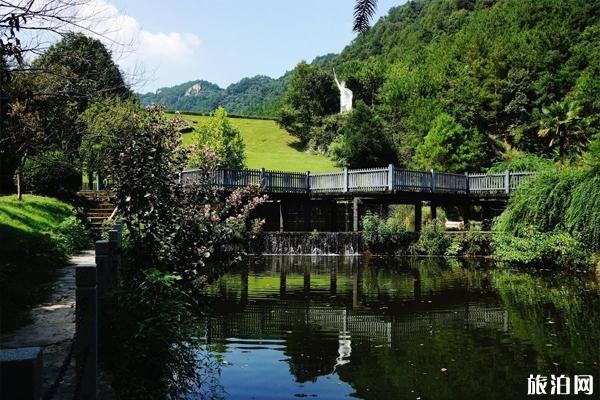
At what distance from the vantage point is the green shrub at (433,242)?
26.1 meters

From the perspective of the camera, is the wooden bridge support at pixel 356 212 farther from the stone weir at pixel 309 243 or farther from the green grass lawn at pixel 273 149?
the green grass lawn at pixel 273 149

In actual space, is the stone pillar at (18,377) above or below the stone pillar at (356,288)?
above

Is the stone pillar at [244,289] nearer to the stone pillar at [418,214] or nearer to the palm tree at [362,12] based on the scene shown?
the palm tree at [362,12]

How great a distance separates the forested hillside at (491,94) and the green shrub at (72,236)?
1145 inches

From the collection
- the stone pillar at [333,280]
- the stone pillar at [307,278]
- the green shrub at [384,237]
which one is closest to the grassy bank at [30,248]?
the stone pillar at [307,278]

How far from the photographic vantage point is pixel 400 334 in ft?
35.2

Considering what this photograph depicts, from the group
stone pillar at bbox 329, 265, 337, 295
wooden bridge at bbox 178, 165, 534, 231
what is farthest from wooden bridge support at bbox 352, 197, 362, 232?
stone pillar at bbox 329, 265, 337, 295

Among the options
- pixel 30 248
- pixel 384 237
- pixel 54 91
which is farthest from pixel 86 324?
pixel 384 237

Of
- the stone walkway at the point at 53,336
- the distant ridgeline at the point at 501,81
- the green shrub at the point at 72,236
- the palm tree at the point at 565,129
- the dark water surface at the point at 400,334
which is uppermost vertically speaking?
the distant ridgeline at the point at 501,81

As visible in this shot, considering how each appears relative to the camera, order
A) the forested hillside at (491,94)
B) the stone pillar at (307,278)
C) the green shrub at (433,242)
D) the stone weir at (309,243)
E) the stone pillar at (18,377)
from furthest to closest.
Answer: the forested hillside at (491,94) → the stone weir at (309,243) → the green shrub at (433,242) → the stone pillar at (307,278) → the stone pillar at (18,377)

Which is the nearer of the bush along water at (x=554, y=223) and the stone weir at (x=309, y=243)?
the bush along water at (x=554, y=223)

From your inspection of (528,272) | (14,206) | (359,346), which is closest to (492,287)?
(528,272)

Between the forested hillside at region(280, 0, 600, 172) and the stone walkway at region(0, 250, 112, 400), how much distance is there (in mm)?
36174

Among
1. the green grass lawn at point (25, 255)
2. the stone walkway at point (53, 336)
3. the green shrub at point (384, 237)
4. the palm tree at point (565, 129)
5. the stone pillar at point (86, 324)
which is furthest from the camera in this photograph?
the palm tree at point (565, 129)
